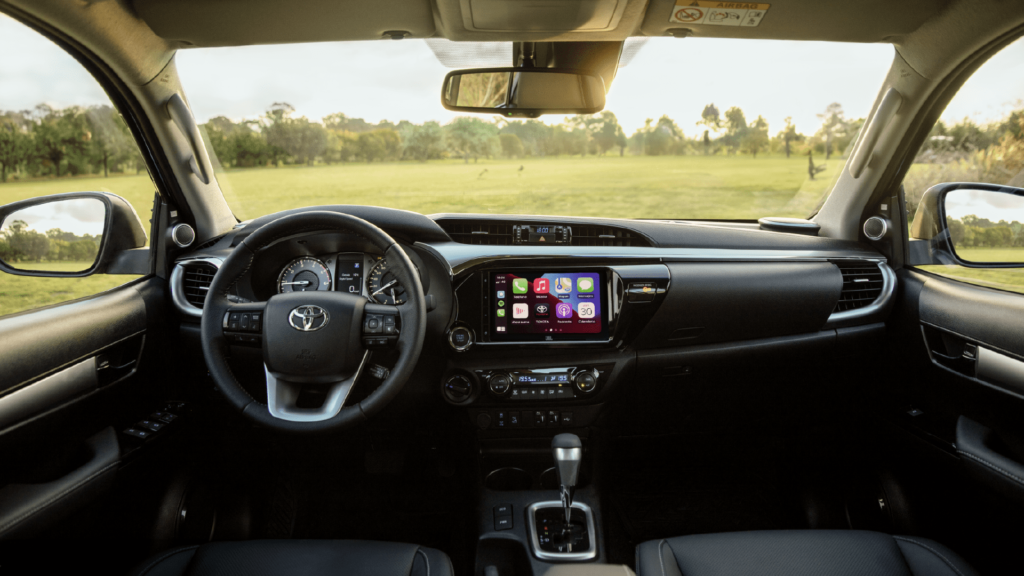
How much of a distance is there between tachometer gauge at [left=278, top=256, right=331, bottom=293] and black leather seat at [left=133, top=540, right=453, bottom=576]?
888 millimetres

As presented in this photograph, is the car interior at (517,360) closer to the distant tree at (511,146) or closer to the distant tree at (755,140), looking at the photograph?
the distant tree at (511,146)

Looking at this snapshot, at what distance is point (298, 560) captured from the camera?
1.85 m

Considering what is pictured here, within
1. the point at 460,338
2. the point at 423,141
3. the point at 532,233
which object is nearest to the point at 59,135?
the point at 423,141

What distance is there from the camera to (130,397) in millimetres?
2537

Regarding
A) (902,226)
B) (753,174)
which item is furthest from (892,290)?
(753,174)

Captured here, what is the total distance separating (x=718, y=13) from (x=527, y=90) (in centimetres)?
79

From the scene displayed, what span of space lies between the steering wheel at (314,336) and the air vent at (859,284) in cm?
194

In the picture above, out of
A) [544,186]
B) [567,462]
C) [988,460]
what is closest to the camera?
[988,460]

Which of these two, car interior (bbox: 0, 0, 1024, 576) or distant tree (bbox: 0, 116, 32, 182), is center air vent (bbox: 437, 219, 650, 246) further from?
distant tree (bbox: 0, 116, 32, 182)

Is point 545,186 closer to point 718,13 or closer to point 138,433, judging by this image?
point 718,13

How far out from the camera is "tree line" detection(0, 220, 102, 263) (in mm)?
2424

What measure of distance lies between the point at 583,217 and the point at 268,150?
64.1 inches

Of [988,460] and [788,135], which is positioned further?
[788,135]

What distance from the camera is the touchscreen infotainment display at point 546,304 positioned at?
2.57 metres
